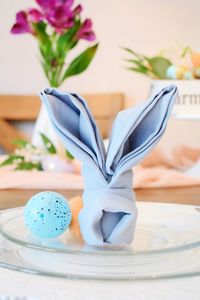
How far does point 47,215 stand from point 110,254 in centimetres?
12

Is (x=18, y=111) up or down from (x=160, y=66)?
down

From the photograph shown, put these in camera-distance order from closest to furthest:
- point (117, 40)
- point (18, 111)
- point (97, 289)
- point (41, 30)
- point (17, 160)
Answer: point (97, 289)
point (17, 160)
point (41, 30)
point (18, 111)
point (117, 40)

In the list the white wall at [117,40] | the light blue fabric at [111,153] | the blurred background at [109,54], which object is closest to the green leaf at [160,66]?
the blurred background at [109,54]

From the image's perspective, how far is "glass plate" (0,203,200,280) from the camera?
500 millimetres

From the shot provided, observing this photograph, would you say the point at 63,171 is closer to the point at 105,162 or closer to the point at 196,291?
the point at 105,162

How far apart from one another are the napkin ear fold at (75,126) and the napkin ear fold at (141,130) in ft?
0.05

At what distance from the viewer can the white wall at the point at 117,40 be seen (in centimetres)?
247

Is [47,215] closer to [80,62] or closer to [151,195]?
[151,195]

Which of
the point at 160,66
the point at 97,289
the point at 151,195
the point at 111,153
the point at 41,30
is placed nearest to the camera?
the point at 97,289

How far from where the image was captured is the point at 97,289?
18.2 inches

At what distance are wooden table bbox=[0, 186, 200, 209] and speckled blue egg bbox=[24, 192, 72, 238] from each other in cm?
34

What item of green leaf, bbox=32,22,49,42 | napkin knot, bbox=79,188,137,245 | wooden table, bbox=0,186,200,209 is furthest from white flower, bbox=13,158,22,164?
napkin knot, bbox=79,188,137,245

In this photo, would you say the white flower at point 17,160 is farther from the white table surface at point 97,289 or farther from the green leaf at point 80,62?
→ the white table surface at point 97,289

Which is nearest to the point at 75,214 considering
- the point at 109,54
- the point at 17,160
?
the point at 17,160
